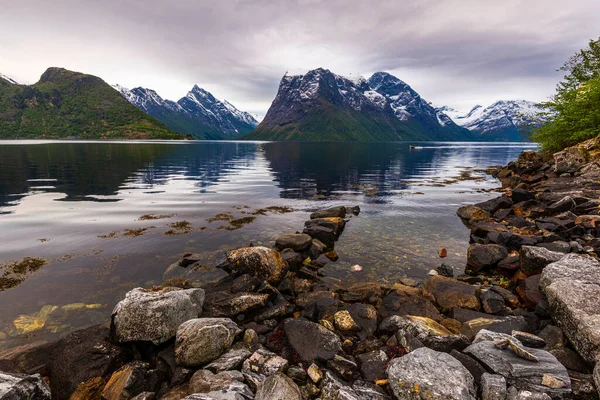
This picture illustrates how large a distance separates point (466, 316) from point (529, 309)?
269 centimetres

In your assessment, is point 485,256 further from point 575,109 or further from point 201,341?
point 575,109

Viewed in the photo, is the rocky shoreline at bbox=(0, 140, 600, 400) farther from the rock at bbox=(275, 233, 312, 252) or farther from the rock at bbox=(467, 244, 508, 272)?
the rock at bbox=(275, 233, 312, 252)

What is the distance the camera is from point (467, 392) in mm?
6215

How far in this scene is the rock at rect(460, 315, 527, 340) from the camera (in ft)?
31.4

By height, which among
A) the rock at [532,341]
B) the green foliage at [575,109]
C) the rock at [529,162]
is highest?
the green foliage at [575,109]

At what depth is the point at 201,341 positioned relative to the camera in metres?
A: 8.21

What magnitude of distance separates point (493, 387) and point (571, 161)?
47.5 meters

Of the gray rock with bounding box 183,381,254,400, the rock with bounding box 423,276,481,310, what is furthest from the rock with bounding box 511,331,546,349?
the gray rock with bounding box 183,381,254,400

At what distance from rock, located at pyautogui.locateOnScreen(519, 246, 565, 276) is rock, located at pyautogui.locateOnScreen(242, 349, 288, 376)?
12762 mm

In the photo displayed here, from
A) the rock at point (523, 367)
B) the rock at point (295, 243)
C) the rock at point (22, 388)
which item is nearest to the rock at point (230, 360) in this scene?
the rock at point (22, 388)

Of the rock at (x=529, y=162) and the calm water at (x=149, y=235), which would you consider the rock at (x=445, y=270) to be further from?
the rock at (x=529, y=162)

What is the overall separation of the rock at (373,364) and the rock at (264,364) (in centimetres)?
218

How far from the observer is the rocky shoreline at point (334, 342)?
671 centimetres

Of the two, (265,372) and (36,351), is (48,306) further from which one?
(265,372)
